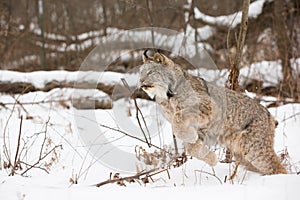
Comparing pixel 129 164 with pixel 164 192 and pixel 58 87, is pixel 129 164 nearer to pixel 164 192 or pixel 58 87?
pixel 164 192

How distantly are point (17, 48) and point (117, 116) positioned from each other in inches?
247

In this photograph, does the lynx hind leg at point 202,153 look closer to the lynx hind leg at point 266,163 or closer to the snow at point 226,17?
the lynx hind leg at point 266,163

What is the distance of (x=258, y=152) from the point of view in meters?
3.40

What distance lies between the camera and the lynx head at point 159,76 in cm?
339

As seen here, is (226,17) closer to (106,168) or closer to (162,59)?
(162,59)

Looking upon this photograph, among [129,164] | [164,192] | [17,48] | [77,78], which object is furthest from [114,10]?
[164,192]

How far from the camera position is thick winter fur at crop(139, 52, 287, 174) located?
341cm

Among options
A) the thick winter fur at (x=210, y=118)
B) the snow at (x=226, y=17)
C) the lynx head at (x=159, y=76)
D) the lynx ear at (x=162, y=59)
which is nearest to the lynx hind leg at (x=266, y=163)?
the thick winter fur at (x=210, y=118)

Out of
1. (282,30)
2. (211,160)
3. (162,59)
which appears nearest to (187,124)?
(211,160)

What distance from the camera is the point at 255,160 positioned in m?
3.40

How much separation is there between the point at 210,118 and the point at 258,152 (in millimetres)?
544

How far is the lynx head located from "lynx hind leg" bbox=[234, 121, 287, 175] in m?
0.84

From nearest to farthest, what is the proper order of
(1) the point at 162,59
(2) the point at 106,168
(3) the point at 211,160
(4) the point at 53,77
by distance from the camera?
1. (3) the point at 211,160
2. (1) the point at 162,59
3. (2) the point at 106,168
4. (4) the point at 53,77

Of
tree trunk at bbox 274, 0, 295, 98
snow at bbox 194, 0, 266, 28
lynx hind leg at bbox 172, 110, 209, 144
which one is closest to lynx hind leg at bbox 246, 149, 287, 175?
lynx hind leg at bbox 172, 110, 209, 144
